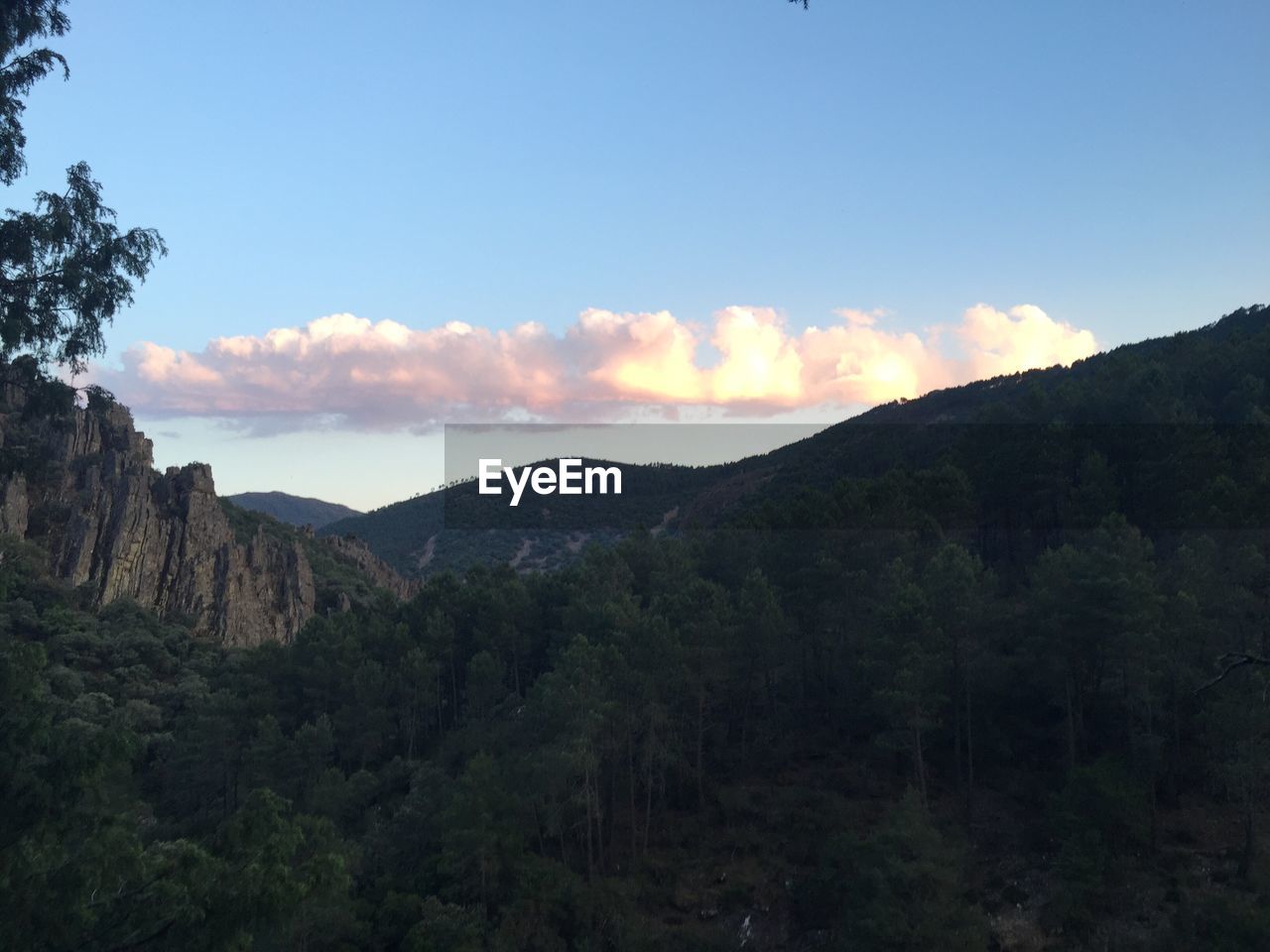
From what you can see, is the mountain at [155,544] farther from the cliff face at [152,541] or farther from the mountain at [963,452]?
the mountain at [963,452]

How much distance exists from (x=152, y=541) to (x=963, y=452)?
184 feet

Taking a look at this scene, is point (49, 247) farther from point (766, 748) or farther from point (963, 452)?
point (963, 452)

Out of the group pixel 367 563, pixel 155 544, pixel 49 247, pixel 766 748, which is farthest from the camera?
pixel 367 563

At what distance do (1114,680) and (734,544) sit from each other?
16.1 metres

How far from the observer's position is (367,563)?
9544 centimetres

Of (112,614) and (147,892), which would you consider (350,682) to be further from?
(112,614)

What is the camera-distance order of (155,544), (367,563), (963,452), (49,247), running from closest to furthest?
1. (49,247)
2. (963,452)
3. (155,544)
4. (367,563)

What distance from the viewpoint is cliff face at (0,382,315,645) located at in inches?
2589

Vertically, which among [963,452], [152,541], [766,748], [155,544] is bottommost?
[766,748]

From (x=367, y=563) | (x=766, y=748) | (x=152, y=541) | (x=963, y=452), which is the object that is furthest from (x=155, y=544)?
(x=963, y=452)

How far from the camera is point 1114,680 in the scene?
25547 millimetres

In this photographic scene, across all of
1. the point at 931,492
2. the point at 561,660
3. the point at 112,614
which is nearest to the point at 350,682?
the point at 561,660

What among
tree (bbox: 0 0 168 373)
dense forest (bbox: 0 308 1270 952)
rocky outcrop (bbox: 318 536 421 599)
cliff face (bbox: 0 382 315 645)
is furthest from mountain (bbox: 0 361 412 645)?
tree (bbox: 0 0 168 373)

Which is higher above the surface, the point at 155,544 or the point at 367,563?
the point at 155,544
